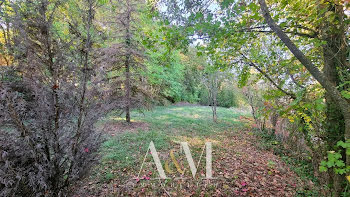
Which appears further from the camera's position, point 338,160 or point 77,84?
point 77,84

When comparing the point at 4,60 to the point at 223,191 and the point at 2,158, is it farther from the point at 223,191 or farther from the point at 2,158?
the point at 223,191

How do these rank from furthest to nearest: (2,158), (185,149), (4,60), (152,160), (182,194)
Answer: (185,149) < (152,160) < (182,194) < (4,60) < (2,158)

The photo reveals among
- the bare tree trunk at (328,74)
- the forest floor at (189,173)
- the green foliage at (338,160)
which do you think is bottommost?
the forest floor at (189,173)

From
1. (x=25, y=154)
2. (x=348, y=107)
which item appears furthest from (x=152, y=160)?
(x=348, y=107)

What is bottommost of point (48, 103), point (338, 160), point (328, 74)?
point (338, 160)

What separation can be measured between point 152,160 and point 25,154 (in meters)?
2.72

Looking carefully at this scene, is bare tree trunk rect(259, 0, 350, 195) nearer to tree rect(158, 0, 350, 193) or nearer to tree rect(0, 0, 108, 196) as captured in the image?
tree rect(158, 0, 350, 193)

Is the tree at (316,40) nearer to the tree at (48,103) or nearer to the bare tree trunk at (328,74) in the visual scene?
the bare tree trunk at (328,74)

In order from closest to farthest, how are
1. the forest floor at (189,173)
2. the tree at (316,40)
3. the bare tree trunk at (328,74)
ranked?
the bare tree trunk at (328,74), the tree at (316,40), the forest floor at (189,173)

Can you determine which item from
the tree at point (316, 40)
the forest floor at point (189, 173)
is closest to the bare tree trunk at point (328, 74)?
the tree at point (316, 40)

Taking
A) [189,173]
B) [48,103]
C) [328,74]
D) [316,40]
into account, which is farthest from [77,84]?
[328,74]

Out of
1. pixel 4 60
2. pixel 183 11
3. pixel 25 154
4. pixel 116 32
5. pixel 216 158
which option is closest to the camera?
pixel 25 154

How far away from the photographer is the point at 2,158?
133cm

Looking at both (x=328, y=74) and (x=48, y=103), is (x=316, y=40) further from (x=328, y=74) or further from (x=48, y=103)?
(x=48, y=103)
